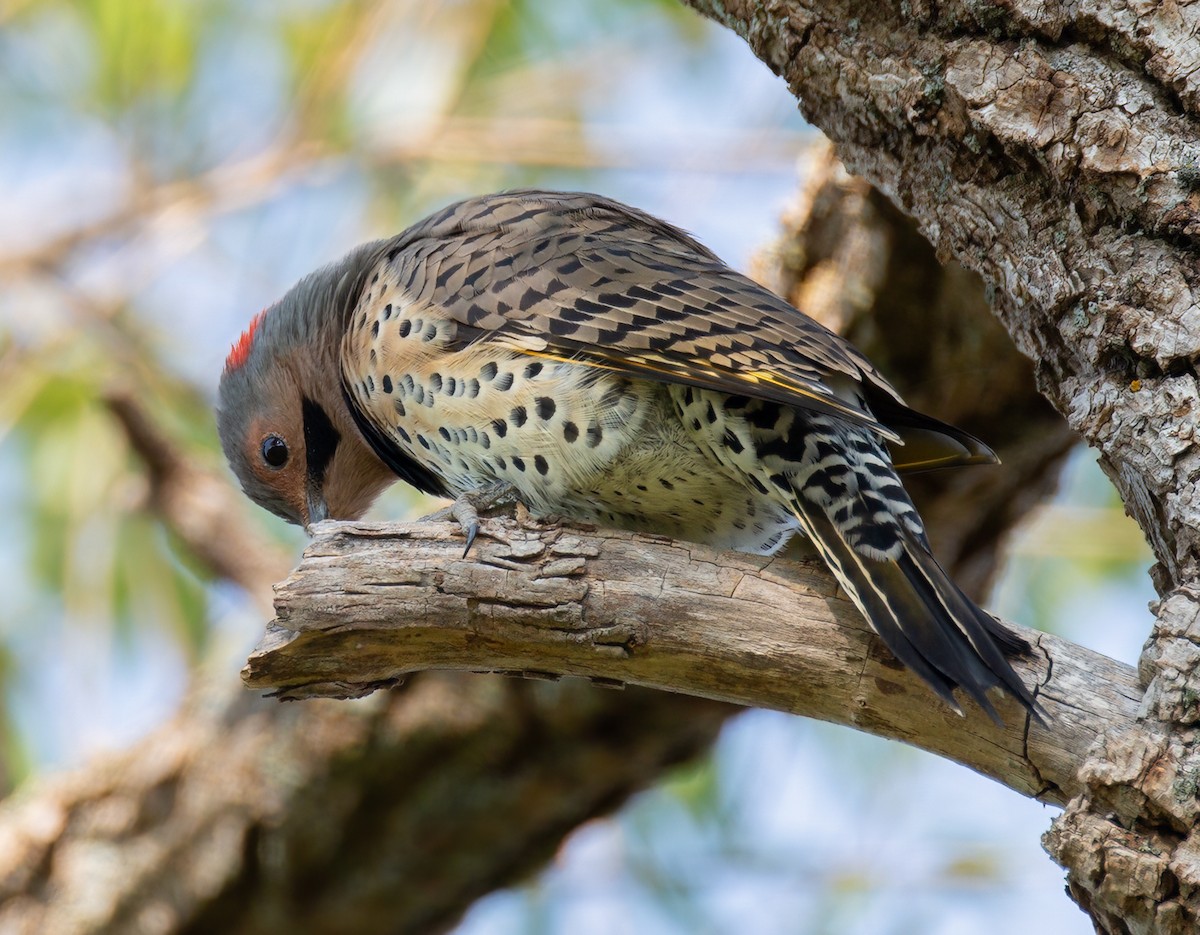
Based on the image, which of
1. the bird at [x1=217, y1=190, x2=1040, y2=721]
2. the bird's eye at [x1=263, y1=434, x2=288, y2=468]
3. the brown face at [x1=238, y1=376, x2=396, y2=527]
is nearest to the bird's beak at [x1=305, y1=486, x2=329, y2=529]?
the brown face at [x1=238, y1=376, x2=396, y2=527]

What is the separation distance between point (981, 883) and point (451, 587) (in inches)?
218

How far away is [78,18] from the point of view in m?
7.39

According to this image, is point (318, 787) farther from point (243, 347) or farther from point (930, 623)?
point (930, 623)

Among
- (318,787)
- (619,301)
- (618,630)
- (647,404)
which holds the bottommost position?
(318,787)

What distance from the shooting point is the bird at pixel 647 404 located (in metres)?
3.10

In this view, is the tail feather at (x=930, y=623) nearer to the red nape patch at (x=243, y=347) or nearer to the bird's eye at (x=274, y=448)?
the bird's eye at (x=274, y=448)

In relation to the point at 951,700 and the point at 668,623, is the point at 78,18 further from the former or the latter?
the point at 951,700

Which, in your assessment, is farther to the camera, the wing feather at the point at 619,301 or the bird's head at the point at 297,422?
the bird's head at the point at 297,422

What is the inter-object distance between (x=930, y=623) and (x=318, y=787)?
3926 millimetres

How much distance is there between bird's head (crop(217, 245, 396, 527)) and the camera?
16.6ft

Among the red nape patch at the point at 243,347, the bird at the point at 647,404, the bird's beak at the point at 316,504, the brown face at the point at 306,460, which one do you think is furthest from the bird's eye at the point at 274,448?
the bird at the point at 647,404

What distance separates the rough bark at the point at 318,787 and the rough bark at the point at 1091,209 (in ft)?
8.53

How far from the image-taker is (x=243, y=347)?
5.46 metres

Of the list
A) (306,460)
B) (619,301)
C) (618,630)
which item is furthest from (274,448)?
(618,630)
